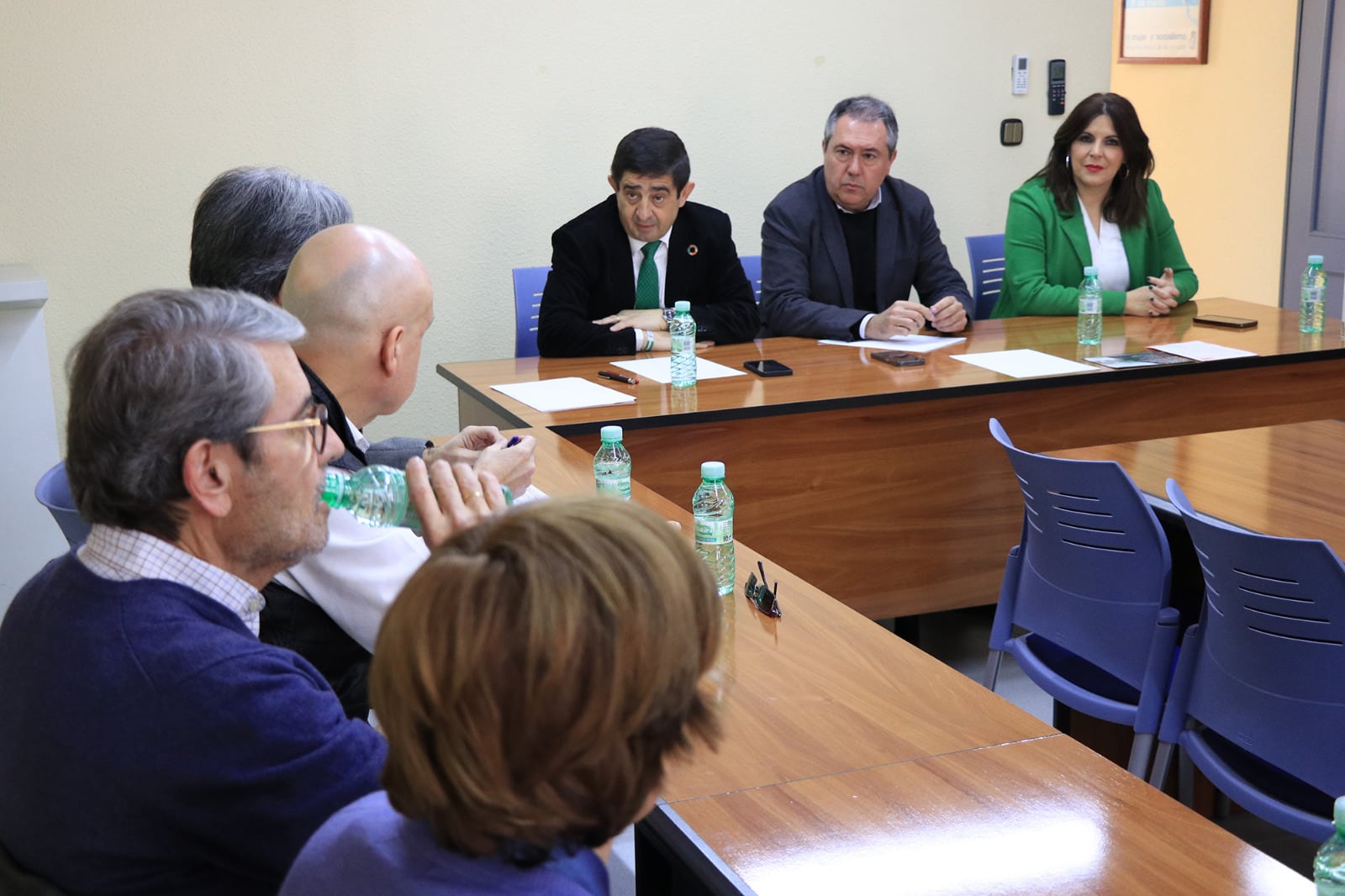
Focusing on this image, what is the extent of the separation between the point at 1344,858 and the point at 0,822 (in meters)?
1.27

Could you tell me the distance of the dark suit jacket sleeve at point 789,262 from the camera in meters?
4.20

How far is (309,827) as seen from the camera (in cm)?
116

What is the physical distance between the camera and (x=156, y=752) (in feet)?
3.70

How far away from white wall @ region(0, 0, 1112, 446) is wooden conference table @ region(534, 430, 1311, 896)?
11.0ft

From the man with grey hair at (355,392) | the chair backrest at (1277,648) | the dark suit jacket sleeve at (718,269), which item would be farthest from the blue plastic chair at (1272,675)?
the dark suit jacket sleeve at (718,269)

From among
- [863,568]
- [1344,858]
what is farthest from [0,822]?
[863,568]

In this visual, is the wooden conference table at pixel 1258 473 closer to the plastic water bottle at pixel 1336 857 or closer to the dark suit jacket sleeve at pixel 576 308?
the plastic water bottle at pixel 1336 857

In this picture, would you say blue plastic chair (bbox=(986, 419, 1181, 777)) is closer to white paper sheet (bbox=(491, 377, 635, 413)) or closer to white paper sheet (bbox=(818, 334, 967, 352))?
white paper sheet (bbox=(491, 377, 635, 413))

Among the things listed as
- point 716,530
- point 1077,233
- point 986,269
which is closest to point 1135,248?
point 1077,233

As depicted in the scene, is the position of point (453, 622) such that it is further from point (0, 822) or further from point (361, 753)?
point (0, 822)

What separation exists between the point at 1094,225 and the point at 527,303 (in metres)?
1.93

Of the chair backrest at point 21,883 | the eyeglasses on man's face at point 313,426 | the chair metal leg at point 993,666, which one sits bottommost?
the chair metal leg at point 993,666

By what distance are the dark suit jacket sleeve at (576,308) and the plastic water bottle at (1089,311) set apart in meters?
1.34

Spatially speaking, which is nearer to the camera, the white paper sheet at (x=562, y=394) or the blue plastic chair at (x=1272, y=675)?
the blue plastic chair at (x=1272, y=675)
